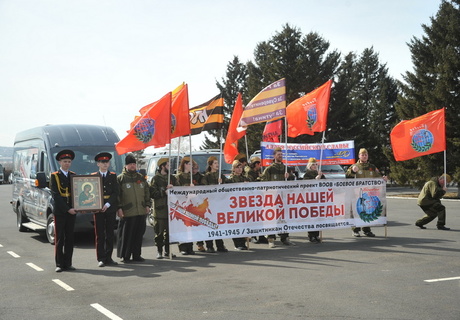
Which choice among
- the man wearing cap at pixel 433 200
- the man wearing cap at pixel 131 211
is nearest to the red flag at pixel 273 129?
the man wearing cap at pixel 433 200

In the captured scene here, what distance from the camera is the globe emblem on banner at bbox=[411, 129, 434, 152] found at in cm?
1389

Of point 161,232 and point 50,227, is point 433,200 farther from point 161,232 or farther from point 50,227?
point 50,227

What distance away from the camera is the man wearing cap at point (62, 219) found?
371 inches

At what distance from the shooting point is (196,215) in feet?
36.2

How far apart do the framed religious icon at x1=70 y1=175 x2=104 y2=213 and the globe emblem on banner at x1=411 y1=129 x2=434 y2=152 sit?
818 cm

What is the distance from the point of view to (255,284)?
7.91m

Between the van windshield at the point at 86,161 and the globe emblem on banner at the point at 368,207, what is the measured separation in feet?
18.8

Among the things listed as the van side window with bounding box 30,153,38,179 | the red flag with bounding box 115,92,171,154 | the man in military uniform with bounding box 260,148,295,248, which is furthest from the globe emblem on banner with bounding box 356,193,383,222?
the van side window with bounding box 30,153,38,179

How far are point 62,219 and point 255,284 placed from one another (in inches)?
144

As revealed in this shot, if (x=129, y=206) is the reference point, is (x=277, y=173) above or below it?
above

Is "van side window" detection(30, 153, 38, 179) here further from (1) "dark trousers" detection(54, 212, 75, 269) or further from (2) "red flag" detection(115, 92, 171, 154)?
(1) "dark trousers" detection(54, 212, 75, 269)

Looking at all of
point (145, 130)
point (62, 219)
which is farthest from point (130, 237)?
point (145, 130)

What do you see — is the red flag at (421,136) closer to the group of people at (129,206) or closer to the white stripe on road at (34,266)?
the group of people at (129,206)

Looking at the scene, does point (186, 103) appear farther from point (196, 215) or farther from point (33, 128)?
point (33, 128)
